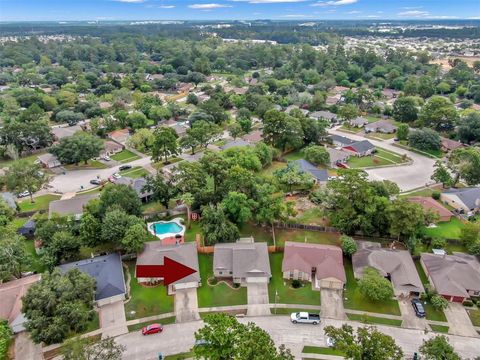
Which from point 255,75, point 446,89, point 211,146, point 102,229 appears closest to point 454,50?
point 446,89

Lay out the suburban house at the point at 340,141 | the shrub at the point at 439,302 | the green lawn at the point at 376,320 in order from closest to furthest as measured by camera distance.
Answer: the green lawn at the point at 376,320 → the shrub at the point at 439,302 → the suburban house at the point at 340,141

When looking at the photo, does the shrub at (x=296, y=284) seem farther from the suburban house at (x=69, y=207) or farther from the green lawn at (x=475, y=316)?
the suburban house at (x=69, y=207)

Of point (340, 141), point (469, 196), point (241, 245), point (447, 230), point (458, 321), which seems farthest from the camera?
point (340, 141)

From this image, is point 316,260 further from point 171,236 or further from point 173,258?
point 171,236

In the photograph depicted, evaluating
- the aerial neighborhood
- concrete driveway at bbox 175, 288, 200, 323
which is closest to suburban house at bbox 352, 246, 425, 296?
the aerial neighborhood

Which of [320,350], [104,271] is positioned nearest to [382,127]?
[320,350]

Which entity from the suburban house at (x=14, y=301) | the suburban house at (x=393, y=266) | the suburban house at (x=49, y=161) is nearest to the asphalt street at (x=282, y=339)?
the suburban house at (x=393, y=266)

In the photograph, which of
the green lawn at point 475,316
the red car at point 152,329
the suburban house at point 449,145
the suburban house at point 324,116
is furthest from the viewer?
the suburban house at point 324,116

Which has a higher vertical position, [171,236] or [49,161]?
[49,161]
